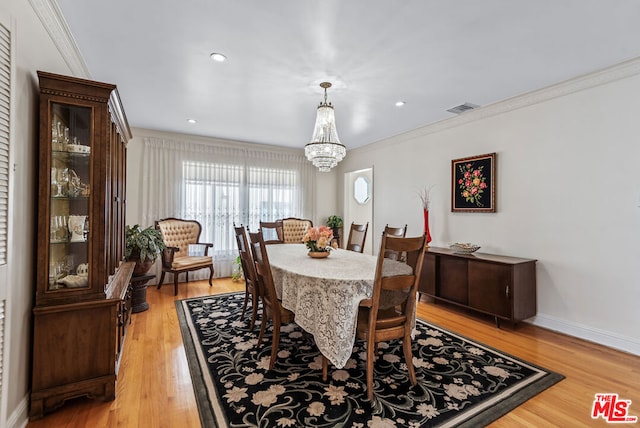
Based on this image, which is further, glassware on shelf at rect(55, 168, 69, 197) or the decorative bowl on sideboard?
the decorative bowl on sideboard

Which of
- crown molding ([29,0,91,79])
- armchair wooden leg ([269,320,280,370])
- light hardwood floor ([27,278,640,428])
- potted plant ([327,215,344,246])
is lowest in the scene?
light hardwood floor ([27,278,640,428])

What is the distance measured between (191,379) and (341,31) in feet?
9.28

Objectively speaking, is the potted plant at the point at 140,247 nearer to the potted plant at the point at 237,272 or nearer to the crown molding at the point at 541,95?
the potted plant at the point at 237,272

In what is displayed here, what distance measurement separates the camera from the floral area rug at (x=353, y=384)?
1.76 m

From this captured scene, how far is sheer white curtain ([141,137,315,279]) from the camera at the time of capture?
195 inches

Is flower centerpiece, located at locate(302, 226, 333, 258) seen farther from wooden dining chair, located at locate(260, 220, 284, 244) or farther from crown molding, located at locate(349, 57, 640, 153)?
crown molding, located at locate(349, 57, 640, 153)

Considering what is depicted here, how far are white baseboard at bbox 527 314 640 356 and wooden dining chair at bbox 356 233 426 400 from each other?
207cm

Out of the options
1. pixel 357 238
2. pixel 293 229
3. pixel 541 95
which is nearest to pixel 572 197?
pixel 541 95

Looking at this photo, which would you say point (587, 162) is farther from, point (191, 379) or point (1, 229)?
point (1, 229)

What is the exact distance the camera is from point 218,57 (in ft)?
8.48

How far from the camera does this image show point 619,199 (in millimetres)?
2711

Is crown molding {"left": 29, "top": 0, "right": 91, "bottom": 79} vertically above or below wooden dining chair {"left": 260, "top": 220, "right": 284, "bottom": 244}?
above

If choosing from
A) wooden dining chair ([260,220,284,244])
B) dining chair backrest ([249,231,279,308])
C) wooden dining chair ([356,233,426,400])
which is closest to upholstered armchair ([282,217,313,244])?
wooden dining chair ([260,220,284,244])

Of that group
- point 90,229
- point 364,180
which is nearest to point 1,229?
point 90,229
